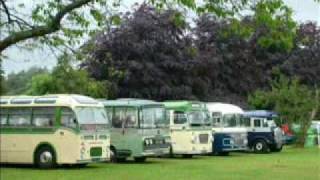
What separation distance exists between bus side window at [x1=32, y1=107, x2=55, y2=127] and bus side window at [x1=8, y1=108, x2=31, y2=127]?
8.4 inches

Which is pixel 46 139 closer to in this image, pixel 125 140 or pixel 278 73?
pixel 125 140

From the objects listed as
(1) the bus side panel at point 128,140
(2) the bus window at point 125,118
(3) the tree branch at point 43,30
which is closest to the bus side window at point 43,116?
(1) the bus side panel at point 128,140

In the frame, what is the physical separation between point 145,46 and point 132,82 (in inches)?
86.1


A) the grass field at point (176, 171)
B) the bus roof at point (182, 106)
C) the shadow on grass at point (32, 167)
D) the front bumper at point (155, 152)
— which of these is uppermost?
the bus roof at point (182, 106)

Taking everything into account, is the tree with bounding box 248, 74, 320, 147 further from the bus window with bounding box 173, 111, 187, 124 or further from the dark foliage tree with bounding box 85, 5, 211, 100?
the bus window with bounding box 173, 111, 187, 124

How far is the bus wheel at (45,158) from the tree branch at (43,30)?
13.1 meters

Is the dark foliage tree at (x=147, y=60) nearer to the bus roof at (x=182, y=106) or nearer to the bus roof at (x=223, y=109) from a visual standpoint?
the bus roof at (x=223, y=109)

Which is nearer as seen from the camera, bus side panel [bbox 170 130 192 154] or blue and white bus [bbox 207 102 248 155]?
bus side panel [bbox 170 130 192 154]

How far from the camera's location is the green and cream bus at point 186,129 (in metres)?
28.8

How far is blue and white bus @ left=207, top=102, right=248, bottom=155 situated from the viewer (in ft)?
104

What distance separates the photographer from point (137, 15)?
43.6 meters

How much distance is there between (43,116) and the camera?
23.1 meters

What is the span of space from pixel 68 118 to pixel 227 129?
1096cm

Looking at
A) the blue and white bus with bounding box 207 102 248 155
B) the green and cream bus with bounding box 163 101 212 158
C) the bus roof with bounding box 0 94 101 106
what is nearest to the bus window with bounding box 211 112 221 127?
the blue and white bus with bounding box 207 102 248 155
